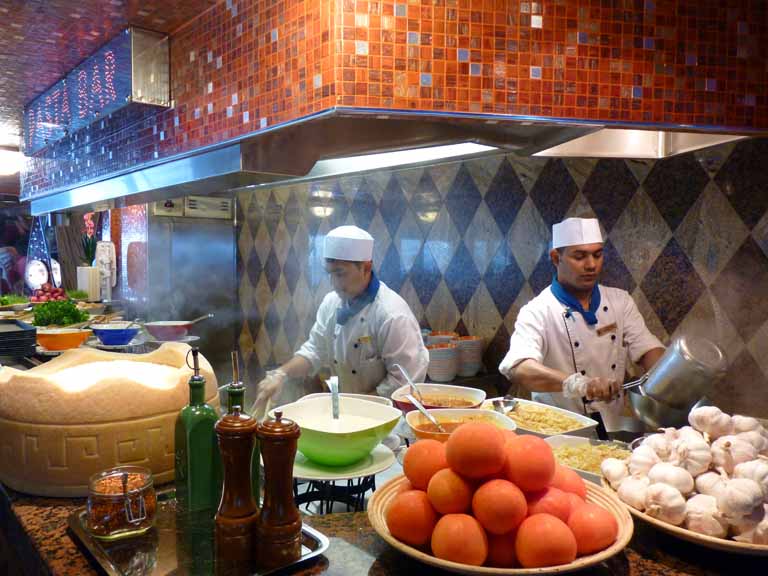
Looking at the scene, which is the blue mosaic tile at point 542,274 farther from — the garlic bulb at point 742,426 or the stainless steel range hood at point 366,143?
the garlic bulb at point 742,426

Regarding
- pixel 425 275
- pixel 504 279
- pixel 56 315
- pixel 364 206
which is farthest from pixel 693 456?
pixel 364 206

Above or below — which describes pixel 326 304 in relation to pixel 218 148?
below

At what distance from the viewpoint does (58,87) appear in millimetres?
3072

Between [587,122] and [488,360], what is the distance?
2.74m

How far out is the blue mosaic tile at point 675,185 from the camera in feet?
10.4

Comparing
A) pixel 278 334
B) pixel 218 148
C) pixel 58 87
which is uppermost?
pixel 58 87

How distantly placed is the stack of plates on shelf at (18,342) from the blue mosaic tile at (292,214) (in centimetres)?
340

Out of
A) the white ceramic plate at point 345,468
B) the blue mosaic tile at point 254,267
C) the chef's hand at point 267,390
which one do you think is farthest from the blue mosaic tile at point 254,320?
the white ceramic plate at point 345,468

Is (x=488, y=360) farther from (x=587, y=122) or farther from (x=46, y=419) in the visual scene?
(x=46, y=419)

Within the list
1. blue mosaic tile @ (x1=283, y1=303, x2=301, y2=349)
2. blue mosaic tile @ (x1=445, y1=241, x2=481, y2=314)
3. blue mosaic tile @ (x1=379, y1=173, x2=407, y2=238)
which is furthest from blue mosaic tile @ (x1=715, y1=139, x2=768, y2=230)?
blue mosaic tile @ (x1=283, y1=303, x2=301, y2=349)

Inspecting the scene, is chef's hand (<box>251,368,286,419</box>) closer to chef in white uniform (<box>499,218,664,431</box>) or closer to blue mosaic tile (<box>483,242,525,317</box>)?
chef in white uniform (<box>499,218,664,431</box>)

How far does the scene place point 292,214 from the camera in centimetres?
603

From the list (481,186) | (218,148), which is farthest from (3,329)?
(481,186)

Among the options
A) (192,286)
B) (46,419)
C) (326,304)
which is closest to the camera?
(46,419)
